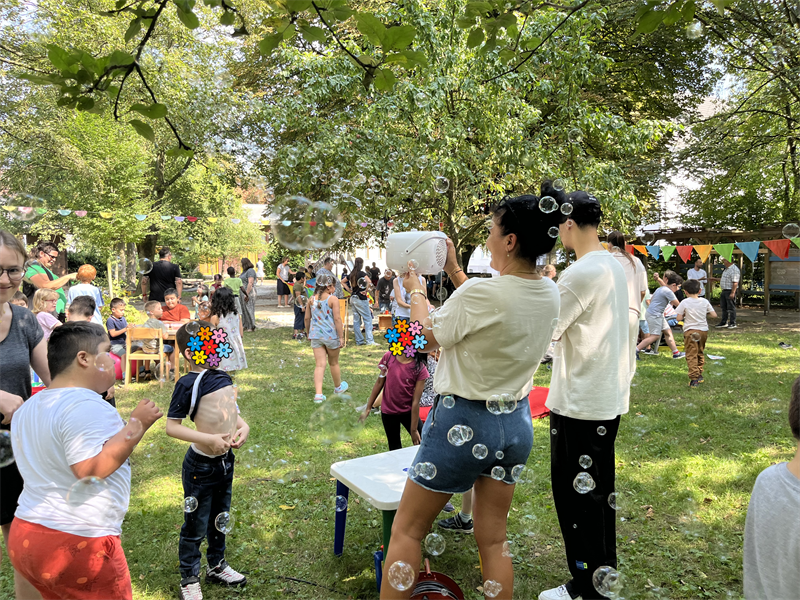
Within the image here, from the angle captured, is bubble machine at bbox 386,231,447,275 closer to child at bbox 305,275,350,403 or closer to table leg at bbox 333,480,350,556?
table leg at bbox 333,480,350,556

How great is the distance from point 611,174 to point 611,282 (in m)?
7.72

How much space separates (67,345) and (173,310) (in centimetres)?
622

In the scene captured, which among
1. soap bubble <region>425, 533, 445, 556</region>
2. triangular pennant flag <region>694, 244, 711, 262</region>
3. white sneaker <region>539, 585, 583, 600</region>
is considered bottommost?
white sneaker <region>539, 585, 583, 600</region>

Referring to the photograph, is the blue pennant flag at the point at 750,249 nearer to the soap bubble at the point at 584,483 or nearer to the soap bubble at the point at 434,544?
the soap bubble at the point at 584,483

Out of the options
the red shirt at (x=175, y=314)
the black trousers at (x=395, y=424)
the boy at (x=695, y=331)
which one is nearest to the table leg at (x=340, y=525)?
the black trousers at (x=395, y=424)

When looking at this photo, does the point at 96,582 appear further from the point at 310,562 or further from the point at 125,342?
the point at 125,342

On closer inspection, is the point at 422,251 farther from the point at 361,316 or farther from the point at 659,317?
the point at 361,316

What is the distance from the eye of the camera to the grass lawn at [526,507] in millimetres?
2834

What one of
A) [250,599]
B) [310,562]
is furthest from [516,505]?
[250,599]

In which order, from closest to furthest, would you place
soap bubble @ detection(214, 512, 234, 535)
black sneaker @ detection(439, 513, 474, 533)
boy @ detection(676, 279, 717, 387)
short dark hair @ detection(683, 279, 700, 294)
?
1. soap bubble @ detection(214, 512, 234, 535)
2. black sneaker @ detection(439, 513, 474, 533)
3. boy @ detection(676, 279, 717, 387)
4. short dark hair @ detection(683, 279, 700, 294)

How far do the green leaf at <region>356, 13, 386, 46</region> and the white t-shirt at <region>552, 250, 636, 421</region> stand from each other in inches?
49.0

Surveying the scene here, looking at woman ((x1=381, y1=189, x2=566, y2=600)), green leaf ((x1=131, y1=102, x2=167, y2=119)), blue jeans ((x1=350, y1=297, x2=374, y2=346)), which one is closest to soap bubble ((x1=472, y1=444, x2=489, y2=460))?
woman ((x1=381, y1=189, x2=566, y2=600))

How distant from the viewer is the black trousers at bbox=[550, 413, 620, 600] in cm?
233

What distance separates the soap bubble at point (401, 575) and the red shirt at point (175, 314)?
653 cm
